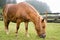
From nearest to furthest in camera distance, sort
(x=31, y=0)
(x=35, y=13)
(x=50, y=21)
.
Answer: (x=35, y=13), (x=50, y=21), (x=31, y=0)

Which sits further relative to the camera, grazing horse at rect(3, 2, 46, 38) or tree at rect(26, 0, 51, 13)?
tree at rect(26, 0, 51, 13)

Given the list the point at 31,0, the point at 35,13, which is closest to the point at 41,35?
the point at 35,13

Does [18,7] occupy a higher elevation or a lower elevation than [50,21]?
higher

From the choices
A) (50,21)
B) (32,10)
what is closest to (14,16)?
(32,10)

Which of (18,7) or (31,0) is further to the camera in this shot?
(31,0)

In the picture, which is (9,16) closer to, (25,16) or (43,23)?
(25,16)

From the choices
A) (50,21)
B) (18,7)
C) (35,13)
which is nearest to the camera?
(35,13)

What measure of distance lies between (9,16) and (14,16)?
0.60m

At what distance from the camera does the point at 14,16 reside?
8.63 meters

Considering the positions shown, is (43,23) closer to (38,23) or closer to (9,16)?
(38,23)

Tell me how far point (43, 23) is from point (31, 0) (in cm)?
1345

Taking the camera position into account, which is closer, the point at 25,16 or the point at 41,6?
the point at 25,16

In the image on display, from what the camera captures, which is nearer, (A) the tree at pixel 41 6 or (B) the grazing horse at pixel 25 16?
(B) the grazing horse at pixel 25 16

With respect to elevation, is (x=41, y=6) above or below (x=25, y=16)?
above
